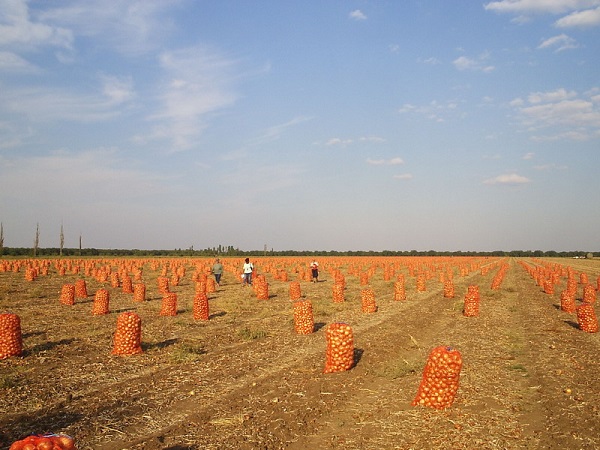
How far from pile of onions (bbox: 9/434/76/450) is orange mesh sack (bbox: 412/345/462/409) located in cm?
567

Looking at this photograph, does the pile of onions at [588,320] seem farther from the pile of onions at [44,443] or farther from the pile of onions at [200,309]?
the pile of onions at [44,443]

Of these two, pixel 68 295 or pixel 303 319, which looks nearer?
pixel 303 319

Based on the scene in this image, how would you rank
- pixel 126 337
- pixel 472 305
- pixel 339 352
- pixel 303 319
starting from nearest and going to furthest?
1. pixel 339 352
2. pixel 126 337
3. pixel 303 319
4. pixel 472 305

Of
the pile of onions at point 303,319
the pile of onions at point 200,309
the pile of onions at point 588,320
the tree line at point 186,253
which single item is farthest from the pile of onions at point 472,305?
the tree line at point 186,253

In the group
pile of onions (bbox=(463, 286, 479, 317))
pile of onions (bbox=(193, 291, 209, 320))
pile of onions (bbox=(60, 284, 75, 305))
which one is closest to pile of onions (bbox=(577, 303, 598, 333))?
pile of onions (bbox=(463, 286, 479, 317))

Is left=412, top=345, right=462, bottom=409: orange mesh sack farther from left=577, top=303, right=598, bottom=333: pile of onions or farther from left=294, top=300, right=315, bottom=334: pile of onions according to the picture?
left=577, top=303, right=598, bottom=333: pile of onions

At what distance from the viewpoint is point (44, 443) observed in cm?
379

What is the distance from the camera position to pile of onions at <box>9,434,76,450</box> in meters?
3.73

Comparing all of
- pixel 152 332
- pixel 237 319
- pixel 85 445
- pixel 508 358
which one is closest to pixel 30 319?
pixel 152 332

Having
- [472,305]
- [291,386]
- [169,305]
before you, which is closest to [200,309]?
[169,305]

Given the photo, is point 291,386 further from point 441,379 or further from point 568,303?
point 568,303

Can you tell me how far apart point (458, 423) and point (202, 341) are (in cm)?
802

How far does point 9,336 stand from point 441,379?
10.1m

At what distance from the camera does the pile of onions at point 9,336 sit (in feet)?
35.0
